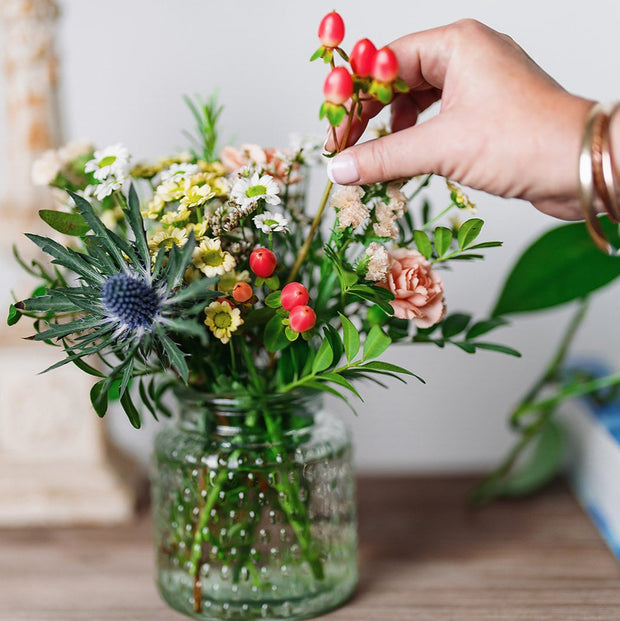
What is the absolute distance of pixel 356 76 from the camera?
54 centimetres

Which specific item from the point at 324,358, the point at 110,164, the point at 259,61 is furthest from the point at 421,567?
the point at 259,61

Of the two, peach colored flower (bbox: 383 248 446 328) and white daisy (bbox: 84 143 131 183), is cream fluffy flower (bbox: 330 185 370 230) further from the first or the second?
white daisy (bbox: 84 143 131 183)

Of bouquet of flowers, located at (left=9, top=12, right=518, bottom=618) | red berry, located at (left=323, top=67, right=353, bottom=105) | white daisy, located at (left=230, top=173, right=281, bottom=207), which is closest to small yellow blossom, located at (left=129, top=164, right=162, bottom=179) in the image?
bouquet of flowers, located at (left=9, top=12, right=518, bottom=618)

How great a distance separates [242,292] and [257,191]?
8 centimetres

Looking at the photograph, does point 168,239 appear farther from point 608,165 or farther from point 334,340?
point 608,165

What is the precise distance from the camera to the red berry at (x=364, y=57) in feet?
1.74

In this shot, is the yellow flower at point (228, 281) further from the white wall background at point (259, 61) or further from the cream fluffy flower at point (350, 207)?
the white wall background at point (259, 61)

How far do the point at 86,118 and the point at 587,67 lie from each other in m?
0.73

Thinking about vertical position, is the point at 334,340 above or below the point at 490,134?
below

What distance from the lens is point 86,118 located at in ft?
3.54

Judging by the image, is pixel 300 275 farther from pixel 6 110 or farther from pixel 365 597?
pixel 6 110

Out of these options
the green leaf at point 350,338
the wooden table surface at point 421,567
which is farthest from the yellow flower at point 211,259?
the wooden table surface at point 421,567

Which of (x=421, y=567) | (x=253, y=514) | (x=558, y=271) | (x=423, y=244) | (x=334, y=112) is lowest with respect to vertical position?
(x=421, y=567)

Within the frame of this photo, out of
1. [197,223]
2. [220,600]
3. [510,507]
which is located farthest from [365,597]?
[197,223]
